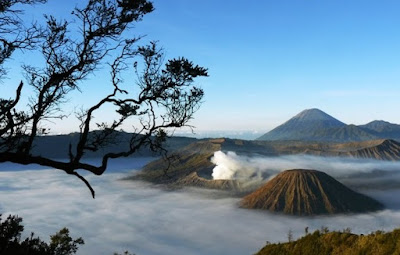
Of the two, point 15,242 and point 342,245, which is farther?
point 342,245

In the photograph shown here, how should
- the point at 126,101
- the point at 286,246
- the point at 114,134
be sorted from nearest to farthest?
1. the point at 126,101
2. the point at 114,134
3. the point at 286,246

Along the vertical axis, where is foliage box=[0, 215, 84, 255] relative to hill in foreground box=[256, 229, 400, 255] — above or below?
above

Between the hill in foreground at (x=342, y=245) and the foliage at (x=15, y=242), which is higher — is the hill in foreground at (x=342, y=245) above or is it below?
below

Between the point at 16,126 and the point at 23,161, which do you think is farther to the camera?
the point at 16,126

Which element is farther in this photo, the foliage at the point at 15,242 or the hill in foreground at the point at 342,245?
the hill in foreground at the point at 342,245

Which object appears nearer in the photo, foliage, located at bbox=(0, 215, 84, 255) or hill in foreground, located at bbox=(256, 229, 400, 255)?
foliage, located at bbox=(0, 215, 84, 255)

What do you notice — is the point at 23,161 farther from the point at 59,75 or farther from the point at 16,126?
the point at 59,75

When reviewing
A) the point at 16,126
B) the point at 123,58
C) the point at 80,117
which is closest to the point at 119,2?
the point at 123,58

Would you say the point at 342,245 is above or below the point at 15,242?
below
